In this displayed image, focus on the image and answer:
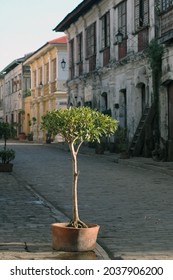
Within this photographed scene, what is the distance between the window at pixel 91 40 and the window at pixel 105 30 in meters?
1.41

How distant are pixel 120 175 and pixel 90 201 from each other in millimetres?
5102

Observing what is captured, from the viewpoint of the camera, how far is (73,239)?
6418 millimetres

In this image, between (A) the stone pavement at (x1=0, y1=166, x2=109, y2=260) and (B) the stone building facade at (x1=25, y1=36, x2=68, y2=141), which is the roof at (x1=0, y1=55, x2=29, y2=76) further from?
(A) the stone pavement at (x1=0, y1=166, x2=109, y2=260)

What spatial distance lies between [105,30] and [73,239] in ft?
69.4

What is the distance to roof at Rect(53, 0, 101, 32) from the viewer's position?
90.5 feet

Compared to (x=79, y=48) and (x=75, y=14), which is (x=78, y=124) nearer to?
(x=75, y=14)

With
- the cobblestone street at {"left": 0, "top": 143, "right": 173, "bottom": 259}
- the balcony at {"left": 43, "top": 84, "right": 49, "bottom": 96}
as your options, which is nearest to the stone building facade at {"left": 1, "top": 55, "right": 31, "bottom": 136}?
the balcony at {"left": 43, "top": 84, "right": 49, "bottom": 96}

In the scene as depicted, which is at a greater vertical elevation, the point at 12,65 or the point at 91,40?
the point at 12,65

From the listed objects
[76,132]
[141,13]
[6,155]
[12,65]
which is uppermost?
[12,65]

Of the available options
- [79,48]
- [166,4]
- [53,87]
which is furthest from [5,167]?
[53,87]

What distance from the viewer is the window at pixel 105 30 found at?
2606 cm

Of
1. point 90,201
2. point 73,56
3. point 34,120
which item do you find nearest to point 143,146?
point 90,201

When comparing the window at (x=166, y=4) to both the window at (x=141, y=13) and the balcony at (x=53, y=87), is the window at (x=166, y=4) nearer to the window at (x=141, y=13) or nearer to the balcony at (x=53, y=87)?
the window at (x=141, y=13)
